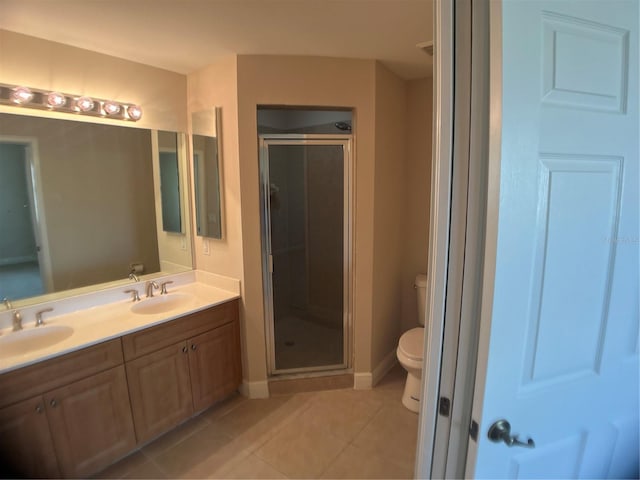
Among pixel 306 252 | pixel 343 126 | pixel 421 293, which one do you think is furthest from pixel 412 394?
pixel 343 126

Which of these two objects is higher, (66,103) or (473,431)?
(66,103)

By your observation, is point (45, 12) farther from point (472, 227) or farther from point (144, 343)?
point (472, 227)

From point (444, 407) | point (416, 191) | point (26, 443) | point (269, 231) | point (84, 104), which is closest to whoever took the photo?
point (444, 407)

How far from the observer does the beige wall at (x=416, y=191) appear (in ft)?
8.77

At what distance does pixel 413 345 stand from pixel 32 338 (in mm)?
2256

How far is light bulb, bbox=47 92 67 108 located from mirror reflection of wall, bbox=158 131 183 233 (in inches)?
23.3

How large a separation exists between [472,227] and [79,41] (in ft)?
7.68

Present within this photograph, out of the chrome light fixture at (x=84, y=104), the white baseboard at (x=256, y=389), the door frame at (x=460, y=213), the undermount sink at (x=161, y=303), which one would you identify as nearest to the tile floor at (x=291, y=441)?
the white baseboard at (x=256, y=389)

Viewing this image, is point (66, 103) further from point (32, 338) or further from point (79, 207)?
point (32, 338)

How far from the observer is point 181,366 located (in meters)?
2.00

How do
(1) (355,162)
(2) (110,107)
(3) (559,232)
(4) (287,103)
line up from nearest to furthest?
(3) (559,232) < (2) (110,107) < (4) (287,103) < (1) (355,162)

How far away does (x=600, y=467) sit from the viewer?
3.38ft

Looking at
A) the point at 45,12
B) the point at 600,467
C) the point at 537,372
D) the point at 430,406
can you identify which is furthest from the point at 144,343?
the point at 600,467

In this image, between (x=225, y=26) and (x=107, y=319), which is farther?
(x=107, y=319)
